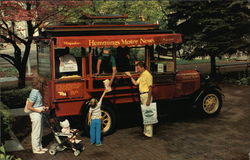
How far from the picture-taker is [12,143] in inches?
329

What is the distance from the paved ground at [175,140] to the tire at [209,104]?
244 millimetres

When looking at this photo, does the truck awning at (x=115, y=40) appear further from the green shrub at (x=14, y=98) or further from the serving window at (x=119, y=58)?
the green shrub at (x=14, y=98)

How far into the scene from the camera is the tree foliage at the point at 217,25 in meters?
18.1

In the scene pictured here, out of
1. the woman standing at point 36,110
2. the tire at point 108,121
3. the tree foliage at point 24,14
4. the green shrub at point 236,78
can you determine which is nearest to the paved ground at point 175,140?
the tire at point 108,121

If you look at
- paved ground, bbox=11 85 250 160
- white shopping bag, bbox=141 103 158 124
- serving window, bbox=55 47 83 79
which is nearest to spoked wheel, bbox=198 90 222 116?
paved ground, bbox=11 85 250 160

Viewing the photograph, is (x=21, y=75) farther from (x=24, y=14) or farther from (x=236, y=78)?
(x=236, y=78)

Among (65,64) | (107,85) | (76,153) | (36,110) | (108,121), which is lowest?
(76,153)

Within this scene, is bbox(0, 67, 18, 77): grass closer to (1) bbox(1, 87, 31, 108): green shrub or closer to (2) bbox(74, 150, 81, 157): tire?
(1) bbox(1, 87, 31, 108): green shrub

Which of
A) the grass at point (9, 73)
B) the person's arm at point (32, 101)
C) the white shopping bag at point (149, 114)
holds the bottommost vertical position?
the white shopping bag at point (149, 114)

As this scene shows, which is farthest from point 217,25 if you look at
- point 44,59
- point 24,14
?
point 44,59

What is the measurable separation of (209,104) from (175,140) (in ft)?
9.67

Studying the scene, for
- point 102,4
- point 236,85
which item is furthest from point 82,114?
point 102,4

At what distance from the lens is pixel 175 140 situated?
8625 mm

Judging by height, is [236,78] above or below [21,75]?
below
